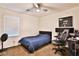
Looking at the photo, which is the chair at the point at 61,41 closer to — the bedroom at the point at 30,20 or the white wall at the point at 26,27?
the bedroom at the point at 30,20

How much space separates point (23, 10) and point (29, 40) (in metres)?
0.51

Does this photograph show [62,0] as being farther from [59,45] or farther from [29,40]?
[29,40]

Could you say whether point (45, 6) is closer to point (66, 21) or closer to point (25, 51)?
point (66, 21)

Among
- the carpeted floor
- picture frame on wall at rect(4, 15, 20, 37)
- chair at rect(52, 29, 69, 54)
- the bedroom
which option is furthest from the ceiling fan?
the carpeted floor

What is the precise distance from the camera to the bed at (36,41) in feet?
5.34

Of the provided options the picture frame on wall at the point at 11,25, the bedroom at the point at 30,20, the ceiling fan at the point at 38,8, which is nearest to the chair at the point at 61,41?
the bedroom at the point at 30,20

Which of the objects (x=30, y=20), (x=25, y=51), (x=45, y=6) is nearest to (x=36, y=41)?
(x=25, y=51)

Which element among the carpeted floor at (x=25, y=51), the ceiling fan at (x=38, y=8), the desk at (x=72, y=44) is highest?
the ceiling fan at (x=38, y=8)

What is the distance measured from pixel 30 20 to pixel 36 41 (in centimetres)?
39

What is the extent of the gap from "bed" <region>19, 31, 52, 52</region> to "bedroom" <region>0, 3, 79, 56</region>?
5 centimetres

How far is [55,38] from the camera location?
5.64 feet

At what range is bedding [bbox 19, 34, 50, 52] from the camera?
1.62 meters

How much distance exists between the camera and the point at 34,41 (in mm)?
1639

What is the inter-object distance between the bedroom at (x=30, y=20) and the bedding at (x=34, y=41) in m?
0.06
